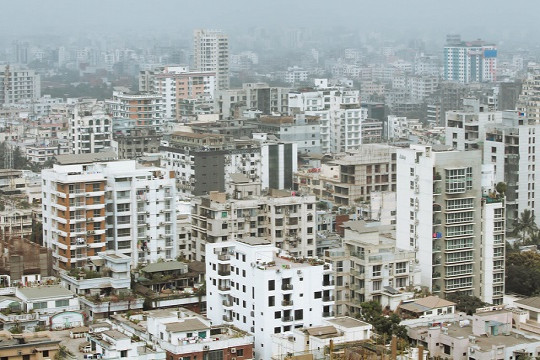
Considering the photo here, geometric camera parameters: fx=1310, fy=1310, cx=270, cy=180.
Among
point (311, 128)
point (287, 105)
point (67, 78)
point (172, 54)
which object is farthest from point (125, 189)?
point (172, 54)

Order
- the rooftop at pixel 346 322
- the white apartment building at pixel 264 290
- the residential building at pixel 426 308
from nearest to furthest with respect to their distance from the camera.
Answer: the rooftop at pixel 346 322, the white apartment building at pixel 264 290, the residential building at pixel 426 308

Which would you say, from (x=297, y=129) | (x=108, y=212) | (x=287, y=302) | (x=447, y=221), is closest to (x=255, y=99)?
(x=297, y=129)

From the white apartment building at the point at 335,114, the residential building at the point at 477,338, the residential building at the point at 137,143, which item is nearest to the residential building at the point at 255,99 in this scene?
the white apartment building at the point at 335,114

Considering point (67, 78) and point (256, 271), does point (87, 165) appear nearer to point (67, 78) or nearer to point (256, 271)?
point (256, 271)

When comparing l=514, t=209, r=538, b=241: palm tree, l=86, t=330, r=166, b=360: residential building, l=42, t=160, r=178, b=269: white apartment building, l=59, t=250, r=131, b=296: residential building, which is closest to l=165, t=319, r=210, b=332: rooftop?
l=86, t=330, r=166, b=360: residential building

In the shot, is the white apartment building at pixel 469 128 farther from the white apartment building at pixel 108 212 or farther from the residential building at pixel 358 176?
the white apartment building at pixel 108 212

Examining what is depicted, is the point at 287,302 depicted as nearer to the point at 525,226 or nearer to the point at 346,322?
the point at 346,322

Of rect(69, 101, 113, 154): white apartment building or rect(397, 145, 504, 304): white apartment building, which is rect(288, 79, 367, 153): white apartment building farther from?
rect(397, 145, 504, 304): white apartment building
